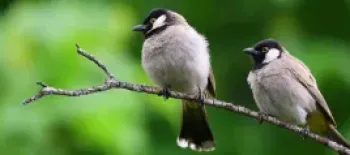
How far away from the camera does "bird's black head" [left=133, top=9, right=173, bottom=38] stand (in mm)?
7088

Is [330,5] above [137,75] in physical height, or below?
above

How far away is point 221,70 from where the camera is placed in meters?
10.4

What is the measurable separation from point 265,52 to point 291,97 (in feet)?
1.36

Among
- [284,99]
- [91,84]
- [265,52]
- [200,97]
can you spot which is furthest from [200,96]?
[91,84]

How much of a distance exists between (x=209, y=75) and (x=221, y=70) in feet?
10.6

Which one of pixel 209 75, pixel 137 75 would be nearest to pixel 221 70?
pixel 137 75

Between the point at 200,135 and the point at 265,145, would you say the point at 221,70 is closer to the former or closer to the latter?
the point at 265,145

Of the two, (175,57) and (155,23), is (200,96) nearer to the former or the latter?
(175,57)

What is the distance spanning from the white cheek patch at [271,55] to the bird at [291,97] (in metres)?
0.06

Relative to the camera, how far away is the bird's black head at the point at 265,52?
7137 millimetres

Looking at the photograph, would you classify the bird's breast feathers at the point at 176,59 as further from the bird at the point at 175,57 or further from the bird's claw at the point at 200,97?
the bird's claw at the point at 200,97

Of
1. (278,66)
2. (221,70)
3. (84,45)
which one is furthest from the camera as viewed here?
(221,70)

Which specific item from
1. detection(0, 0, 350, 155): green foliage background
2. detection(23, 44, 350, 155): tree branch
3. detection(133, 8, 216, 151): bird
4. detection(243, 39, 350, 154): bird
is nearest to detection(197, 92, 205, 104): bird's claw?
detection(133, 8, 216, 151): bird

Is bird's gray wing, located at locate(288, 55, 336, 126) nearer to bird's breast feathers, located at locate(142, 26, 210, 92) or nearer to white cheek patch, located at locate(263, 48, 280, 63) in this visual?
white cheek patch, located at locate(263, 48, 280, 63)
